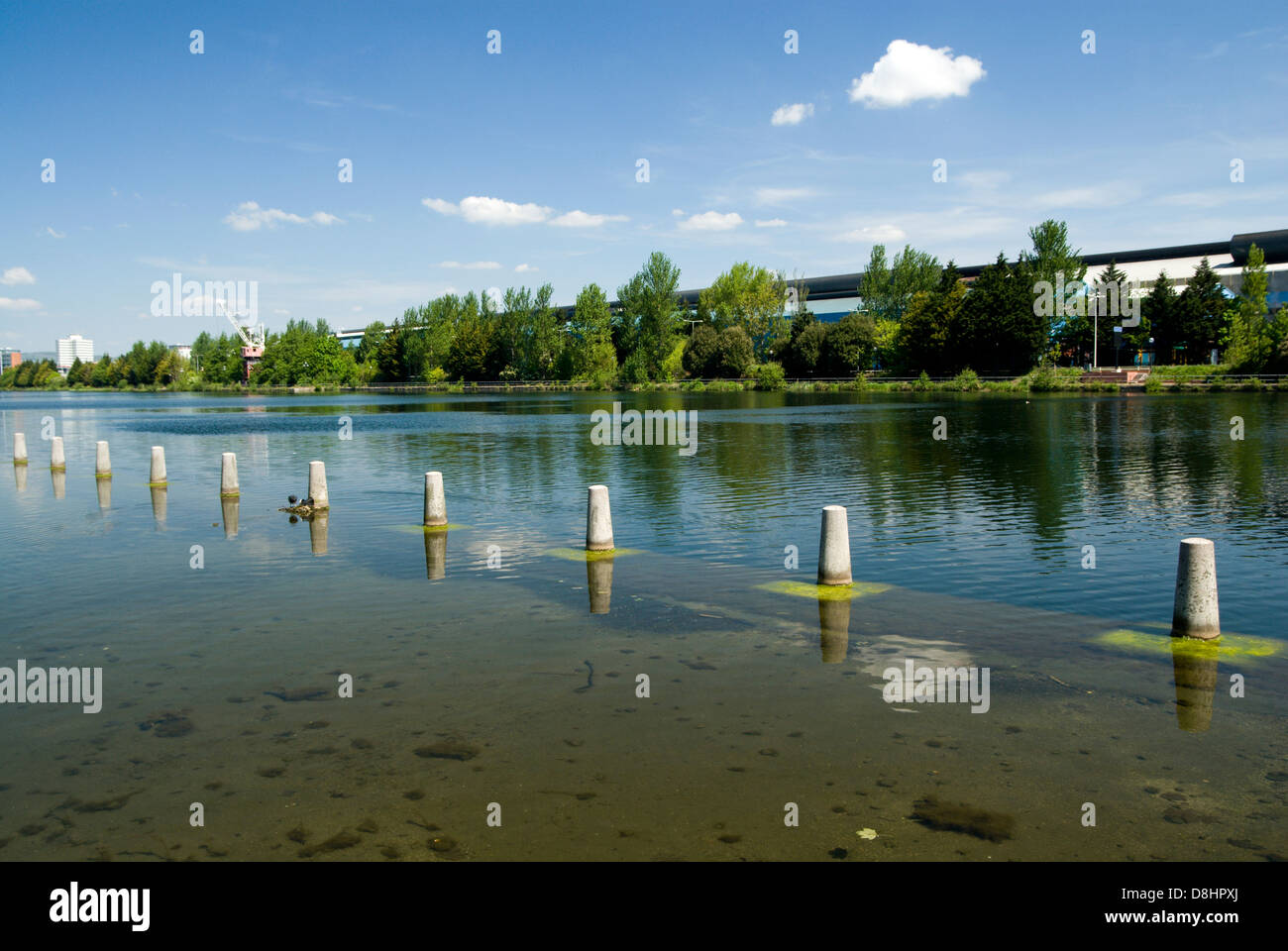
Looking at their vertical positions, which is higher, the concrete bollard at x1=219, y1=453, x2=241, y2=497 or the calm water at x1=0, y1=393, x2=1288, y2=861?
the concrete bollard at x1=219, y1=453, x2=241, y2=497

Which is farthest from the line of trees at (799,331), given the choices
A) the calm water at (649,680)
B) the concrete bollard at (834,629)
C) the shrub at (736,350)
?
the concrete bollard at (834,629)

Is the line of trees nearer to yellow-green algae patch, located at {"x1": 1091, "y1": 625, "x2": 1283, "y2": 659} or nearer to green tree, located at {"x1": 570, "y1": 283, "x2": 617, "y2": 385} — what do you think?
green tree, located at {"x1": 570, "y1": 283, "x2": 617, "y2": 385}

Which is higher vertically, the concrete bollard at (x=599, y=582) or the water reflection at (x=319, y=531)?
the water reflection at (x=319, y=531)

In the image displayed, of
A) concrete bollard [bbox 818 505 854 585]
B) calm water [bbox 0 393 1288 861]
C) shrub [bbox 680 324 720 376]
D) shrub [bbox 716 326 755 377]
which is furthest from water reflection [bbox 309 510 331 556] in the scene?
shrub [bbox 680 324 720 376]

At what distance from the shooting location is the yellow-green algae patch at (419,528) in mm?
18344

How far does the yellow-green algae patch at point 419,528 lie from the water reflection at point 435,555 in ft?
0.55

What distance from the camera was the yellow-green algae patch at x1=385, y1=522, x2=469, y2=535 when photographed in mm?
18344

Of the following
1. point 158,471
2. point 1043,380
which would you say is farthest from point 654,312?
point 158,471

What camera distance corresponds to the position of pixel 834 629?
11070 mm

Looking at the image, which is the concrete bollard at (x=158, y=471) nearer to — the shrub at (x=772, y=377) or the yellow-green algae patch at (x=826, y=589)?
the yellow-green algae patch at (x=826, y=589)

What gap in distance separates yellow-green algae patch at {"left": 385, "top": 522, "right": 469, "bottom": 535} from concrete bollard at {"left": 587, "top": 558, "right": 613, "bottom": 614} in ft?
14.6

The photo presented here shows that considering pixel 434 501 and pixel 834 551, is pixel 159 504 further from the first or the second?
pixel 834 551
